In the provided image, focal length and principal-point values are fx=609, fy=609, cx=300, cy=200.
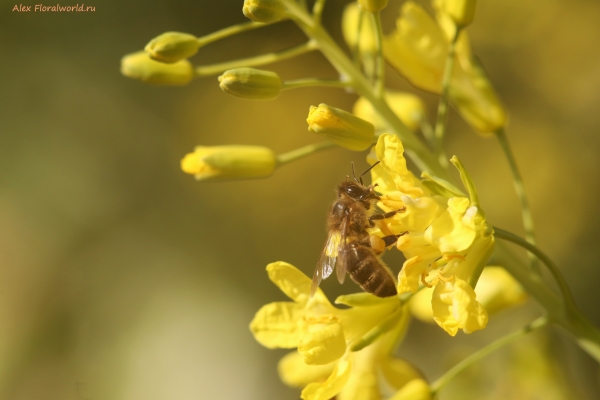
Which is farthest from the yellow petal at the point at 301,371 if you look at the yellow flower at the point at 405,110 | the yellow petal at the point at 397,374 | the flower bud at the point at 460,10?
the flower bud at the point at 460,10

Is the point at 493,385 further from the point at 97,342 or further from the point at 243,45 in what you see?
the point at 243,45

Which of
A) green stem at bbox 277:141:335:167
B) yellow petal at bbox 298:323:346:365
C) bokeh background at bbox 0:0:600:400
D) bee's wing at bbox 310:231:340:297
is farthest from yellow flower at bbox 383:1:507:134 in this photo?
bokeh background at bbox 0:0:600:400

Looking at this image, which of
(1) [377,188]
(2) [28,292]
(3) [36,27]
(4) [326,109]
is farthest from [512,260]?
(3) [36,27]

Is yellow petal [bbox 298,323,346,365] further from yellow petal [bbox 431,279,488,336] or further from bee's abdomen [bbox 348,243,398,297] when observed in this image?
yellow petal [bbox 431,279,488,336]

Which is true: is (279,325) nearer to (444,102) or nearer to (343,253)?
(343,253)

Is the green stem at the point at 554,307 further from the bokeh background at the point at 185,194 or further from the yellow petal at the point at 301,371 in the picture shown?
the bokeh background at the point at 185,194

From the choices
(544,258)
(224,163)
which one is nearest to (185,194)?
(224,163)
